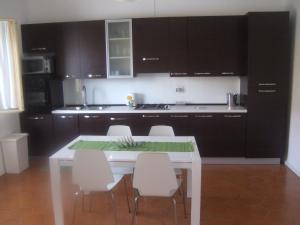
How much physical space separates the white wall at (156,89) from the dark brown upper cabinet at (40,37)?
675 millimetres

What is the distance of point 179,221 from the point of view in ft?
8.52

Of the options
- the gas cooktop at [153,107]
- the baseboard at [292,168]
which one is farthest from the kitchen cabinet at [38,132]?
the baseboard at [292,168]

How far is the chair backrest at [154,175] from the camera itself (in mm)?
2127

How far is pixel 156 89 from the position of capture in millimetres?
4516

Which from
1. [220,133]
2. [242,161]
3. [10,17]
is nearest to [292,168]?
[242,161]

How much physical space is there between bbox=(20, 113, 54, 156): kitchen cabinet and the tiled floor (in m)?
0.54

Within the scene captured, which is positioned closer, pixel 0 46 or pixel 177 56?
pixel 0 46

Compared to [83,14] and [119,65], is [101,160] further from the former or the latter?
[83,14]

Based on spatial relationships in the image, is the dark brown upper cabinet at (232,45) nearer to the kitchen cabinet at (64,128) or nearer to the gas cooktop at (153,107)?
the gas cooktop at (153,107)

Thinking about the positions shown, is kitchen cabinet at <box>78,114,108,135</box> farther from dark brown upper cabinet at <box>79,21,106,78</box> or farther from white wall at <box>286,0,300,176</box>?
white wall at <box>286,0,300,176</box>

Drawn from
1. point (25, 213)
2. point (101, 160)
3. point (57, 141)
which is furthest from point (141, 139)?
point (57, 141)

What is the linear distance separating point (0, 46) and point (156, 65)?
2.22m

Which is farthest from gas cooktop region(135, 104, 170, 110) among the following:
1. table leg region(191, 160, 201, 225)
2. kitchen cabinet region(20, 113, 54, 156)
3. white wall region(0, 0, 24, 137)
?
table leg region(191, 160, 201, 225)

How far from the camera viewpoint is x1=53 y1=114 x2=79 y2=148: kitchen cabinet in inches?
164
